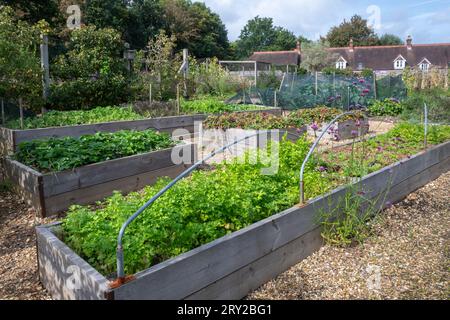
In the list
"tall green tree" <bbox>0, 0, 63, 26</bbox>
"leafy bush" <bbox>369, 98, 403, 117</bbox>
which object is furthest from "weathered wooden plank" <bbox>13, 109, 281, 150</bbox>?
"tall green tree" <bbox>0, 0, 63, 26</bbox>

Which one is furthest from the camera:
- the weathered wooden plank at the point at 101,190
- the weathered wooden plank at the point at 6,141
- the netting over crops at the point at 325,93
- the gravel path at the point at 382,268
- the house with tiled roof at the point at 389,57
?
the house with tiled roof at the point at 389,57

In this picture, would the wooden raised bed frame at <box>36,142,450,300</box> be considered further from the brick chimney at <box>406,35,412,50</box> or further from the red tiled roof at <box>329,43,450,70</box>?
the brick chimney at <box>406,35,412,50</box>

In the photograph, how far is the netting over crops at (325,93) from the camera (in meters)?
13.0

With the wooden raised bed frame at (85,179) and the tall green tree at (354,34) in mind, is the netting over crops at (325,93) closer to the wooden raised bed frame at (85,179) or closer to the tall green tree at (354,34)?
the wooden raised bed frame at (85,179)

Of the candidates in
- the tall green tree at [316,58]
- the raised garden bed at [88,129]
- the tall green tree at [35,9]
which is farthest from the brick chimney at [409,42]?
the raised garden bed at [88,129]

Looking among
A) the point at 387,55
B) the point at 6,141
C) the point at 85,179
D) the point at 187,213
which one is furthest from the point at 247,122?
the point at 387,55

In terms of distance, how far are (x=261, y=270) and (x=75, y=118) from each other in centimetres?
571

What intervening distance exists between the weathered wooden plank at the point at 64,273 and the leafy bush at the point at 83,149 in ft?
5.55

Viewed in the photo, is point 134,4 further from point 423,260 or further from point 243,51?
point 243,51

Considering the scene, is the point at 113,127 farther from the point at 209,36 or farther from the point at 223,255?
the point at 209,36

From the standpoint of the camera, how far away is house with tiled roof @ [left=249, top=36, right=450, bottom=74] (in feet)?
143

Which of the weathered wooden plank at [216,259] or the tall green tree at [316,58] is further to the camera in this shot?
the tall green tree at [316,58]

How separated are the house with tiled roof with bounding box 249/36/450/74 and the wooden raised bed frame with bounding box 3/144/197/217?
3891 cm

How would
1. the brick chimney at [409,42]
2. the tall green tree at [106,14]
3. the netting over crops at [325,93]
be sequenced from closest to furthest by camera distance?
the netting over crops at [325,93] → the tall green tree at [106,14] → the brick chimney at [409,42]
